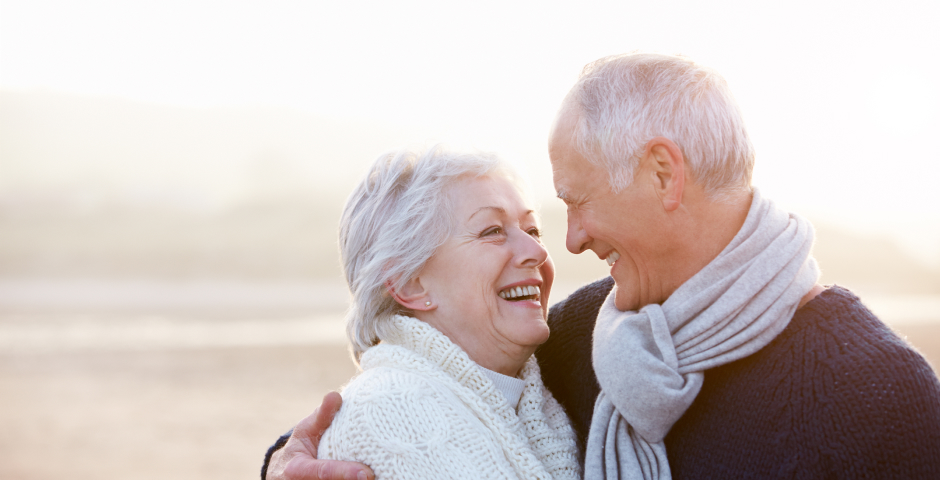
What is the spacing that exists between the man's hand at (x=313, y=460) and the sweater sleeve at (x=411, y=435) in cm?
4

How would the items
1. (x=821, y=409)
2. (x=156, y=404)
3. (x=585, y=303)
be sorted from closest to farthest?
(x=821, y=409) → (x=585, y=303) → (x=156, y=404)

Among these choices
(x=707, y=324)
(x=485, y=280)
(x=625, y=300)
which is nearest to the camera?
(x=707, y=324)

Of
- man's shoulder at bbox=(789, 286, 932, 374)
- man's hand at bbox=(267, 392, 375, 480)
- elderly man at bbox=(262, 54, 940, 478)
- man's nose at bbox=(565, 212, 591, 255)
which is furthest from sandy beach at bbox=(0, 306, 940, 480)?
man's shoulder at bbox=(789, 286, 932, 374)

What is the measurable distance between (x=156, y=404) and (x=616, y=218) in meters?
7.69

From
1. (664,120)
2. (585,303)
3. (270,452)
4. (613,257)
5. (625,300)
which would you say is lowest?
(270,452)

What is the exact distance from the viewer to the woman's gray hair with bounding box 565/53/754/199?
84.7 inches

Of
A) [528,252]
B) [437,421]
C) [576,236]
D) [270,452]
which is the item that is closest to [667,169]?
[576,236]

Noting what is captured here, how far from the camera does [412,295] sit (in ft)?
8.70

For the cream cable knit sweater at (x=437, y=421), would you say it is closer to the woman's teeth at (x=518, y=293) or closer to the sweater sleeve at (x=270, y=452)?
the woman's teeth at (x=518, y=293)

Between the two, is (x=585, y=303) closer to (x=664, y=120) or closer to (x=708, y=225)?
(x=708, y=225)

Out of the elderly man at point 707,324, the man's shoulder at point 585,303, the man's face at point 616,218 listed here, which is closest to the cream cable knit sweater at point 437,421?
the elderly man at point 707,324

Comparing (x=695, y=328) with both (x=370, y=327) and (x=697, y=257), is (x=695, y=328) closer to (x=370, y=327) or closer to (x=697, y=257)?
(x=697, y=257)

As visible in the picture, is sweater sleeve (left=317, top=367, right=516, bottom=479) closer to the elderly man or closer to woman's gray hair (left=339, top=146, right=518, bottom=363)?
the elderly man

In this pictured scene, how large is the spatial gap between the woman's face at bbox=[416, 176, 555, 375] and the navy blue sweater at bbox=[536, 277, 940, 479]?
2.01ft
